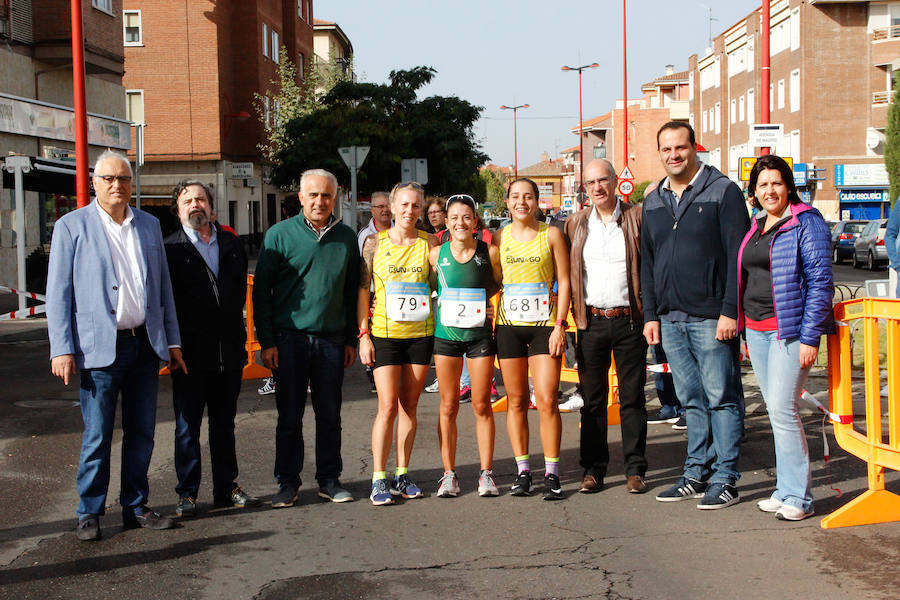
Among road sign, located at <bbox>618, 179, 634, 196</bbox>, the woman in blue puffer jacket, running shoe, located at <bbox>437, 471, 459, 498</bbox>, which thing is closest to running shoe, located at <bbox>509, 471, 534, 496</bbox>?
running shoe, located at <bbox>437, 471, 459, 498</bbox>

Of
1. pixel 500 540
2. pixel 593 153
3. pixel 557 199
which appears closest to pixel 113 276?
pixel 500 540

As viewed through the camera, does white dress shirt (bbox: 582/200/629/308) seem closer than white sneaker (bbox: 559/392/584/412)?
Yes

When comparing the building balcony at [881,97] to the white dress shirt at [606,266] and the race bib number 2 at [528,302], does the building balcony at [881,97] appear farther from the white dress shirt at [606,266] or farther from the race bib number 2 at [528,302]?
the race bib number 2 at [528,302]

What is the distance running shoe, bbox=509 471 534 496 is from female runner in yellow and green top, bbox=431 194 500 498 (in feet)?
0.43

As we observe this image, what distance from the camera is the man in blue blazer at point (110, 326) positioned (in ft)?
17.7

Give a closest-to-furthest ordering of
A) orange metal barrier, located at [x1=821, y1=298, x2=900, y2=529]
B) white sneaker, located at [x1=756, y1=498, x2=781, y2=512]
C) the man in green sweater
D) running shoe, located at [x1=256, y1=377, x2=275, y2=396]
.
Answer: orange metal barrier, located at [x1=821, y1=298, x2=900, y2=529] < white sneaker, located at [x1=756, y1=498, x2=781, y2=512] < the man in green sweater < running shoe, located at [x1=256, y1=377, x2=275, y2=396]

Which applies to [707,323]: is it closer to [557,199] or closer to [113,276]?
[113,276]

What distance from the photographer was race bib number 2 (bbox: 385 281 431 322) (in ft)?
20.2

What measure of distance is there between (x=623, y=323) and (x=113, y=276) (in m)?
3.01

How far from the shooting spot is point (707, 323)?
6.01 metres

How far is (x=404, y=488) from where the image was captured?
20.5ft

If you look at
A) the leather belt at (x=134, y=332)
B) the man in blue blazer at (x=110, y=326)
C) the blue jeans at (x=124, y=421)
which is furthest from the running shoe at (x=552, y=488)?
the leather belt at (x=134, y=332)

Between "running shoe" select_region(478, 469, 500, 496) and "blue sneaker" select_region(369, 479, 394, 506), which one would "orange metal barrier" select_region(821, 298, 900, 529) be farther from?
"blue sneaker" select_region(369, 479, 394, 506)

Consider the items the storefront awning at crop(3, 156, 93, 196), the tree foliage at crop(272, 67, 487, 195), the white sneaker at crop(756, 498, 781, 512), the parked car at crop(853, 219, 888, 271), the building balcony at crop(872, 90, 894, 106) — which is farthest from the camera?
the building balcony at crop(872, 90, 894, 106)
